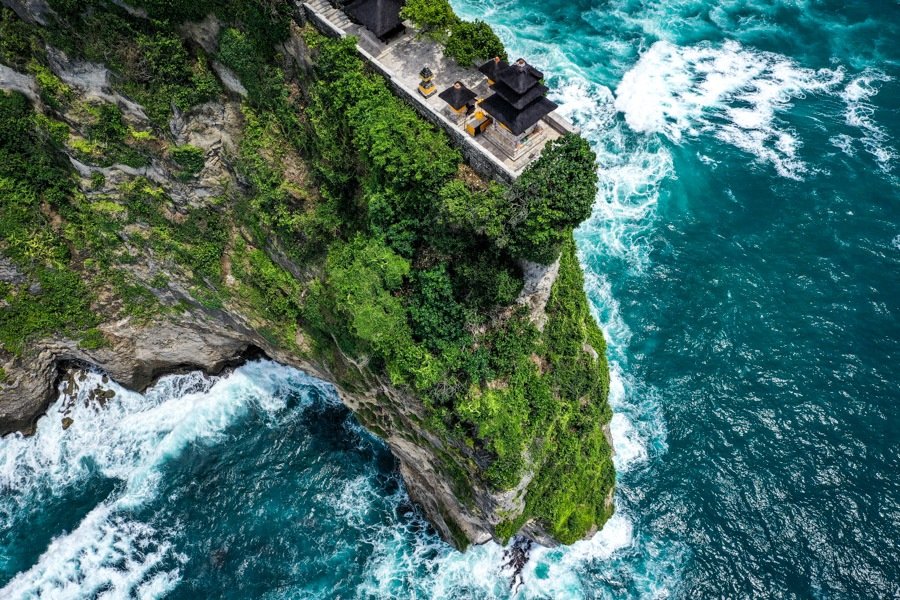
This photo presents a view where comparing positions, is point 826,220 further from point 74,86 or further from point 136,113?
point 74,86

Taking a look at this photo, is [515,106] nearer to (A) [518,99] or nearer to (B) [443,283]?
(A) [518,99]

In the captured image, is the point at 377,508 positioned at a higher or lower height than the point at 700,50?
lower

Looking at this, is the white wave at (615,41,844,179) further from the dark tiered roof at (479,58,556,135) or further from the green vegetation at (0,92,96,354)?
the green vegetation at (0,92,96,354)

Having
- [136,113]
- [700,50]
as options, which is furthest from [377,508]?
[700,50]

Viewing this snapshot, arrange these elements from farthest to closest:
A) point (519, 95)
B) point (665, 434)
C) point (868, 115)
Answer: point (868, 115), point (665, 434), point (519, 95)

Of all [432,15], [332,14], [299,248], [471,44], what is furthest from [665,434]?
[332,14]

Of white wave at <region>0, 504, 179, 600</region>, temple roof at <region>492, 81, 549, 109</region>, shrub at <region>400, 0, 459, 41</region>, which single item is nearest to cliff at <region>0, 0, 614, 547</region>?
temple roof at <region>492, 81, 549, 109</region>
